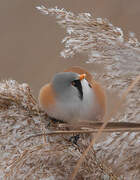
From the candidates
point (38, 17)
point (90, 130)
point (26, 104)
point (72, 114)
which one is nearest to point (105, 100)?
point (72, 114)

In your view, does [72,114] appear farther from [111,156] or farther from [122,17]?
[122,17]

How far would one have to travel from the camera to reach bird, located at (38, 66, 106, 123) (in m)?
0.75

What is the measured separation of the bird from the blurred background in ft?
2.54

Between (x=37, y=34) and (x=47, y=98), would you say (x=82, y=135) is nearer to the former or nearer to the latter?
(x=47, y=98)

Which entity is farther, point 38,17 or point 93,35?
point 38,17

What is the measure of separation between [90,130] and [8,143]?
209 mm

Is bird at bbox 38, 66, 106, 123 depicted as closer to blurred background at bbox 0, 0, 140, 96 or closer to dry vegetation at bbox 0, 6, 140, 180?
dry vegetation at bbox 0, 6, 140, 180

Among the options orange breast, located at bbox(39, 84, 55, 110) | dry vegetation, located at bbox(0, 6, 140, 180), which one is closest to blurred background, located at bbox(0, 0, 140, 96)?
orange breast, located at bbox(39, 84, 55, 110)

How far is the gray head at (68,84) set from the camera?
28.9 inches

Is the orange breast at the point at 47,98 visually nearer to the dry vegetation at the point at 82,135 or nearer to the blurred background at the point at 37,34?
the dry vegetation at the point at 82,135

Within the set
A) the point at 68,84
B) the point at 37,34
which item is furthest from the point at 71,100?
the point at 37,34

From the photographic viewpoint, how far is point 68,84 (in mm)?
753

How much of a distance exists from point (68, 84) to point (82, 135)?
0.11 metres

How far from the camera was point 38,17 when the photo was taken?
186 centimetres
